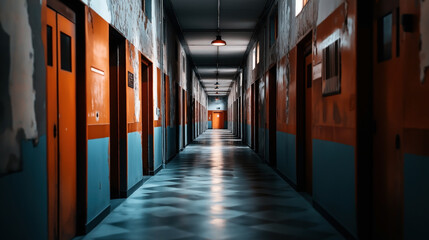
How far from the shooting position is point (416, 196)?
7.55 ft

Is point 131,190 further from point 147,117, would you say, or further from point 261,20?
point 261,20

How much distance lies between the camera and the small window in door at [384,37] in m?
2.97

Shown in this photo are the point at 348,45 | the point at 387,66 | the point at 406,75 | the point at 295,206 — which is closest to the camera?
the point at 406,75

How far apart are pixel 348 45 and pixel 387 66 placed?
0.58m

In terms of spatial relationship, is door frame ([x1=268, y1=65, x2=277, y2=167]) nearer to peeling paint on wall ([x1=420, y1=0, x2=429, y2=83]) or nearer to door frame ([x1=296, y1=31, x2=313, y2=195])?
door frame ([x1=296, y1=31, x2=313, y2=195])

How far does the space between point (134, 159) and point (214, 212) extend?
193cm

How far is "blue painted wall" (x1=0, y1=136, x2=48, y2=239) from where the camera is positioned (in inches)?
85.8

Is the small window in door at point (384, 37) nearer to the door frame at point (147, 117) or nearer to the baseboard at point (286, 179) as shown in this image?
the baseboard at point (286, 179)

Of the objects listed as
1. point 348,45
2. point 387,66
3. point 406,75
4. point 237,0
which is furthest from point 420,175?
point 237,0

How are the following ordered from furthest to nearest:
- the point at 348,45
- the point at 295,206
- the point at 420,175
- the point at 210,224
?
the point at 295,206 → the point at 210,224 → the point at 348,45 → the point at 420,175

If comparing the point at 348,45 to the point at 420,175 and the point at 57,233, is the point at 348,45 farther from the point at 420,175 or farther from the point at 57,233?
the point at 57,233

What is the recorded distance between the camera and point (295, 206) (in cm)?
487

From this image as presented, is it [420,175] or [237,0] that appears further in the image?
[237,0]

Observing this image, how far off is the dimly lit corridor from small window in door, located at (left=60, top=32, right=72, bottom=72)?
1 centimetres
